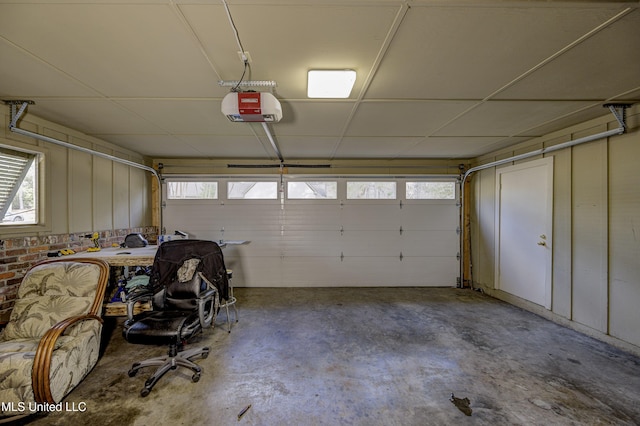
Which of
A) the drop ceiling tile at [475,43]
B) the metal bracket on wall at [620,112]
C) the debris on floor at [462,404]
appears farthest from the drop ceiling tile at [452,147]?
the debris on floor at [462,404]

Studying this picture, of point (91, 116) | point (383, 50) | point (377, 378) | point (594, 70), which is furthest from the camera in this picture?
point (91, 116)

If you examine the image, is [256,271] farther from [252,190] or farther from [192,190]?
[192,190]

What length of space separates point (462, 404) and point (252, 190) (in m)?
4.36

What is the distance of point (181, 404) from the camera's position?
73.9 inches

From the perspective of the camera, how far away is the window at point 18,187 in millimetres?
2533

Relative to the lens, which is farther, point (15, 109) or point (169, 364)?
point (15, 109)

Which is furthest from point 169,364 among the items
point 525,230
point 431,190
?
point 431,190

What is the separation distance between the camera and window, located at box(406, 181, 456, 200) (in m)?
5.06

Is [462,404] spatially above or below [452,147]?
below

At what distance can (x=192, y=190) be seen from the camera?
4992 mm

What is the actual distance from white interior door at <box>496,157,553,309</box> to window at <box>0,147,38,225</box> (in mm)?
6247

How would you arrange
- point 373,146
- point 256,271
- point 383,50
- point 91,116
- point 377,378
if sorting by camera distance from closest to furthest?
point 383,50, point 377,378, point 91,116, point 373,146, point 256,271

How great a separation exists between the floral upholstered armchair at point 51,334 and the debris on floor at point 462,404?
9.59 feet

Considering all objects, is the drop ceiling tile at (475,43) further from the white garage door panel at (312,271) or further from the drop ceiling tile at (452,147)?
the white garage door panel at (312,271)
